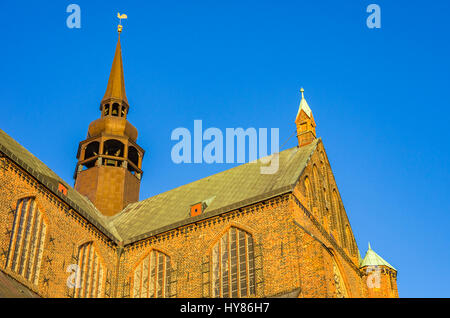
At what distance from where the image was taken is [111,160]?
4194cm

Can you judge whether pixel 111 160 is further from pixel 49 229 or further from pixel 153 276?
pixel 49 229

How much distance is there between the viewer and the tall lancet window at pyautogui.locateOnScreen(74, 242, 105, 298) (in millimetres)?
31094

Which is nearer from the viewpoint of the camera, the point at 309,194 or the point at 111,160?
the point at 309,194

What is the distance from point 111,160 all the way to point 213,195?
9672mm

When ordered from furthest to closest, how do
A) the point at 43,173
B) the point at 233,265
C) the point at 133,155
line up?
the point at 133,155, the point at 43,173, the point at 233,265

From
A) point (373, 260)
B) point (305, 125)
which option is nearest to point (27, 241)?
point (305, 125)

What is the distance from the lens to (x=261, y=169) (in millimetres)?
35156

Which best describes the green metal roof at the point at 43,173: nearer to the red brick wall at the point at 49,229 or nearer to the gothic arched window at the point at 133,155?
the red brick wall at the point at 49,229

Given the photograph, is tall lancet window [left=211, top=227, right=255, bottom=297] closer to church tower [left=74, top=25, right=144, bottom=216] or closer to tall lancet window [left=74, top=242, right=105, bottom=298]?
tall lancet window [left=74, top=242, right=105, bottom=298]

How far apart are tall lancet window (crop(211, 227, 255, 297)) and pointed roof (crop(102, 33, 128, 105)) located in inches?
681

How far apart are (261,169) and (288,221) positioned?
235 inches
